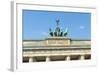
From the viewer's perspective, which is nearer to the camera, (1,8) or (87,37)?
(1,8)

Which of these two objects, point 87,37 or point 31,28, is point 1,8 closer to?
point 31,28

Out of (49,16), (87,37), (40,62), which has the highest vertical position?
(49,16)

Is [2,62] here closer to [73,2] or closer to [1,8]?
[1,8]

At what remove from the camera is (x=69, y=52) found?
1775 mm

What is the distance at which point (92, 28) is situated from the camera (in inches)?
73.6

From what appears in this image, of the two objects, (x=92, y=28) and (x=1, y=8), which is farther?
(x=92, y=28)

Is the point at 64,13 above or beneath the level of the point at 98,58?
above

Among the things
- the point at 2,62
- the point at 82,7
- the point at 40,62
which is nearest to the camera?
the point at 2,62

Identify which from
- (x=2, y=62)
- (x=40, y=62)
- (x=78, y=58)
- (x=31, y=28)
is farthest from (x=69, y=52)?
(x=2, y=62)

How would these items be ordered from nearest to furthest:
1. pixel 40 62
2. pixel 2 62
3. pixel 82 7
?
1. pixel 2 62
2. pixel 40 62
3. pixel 82 7

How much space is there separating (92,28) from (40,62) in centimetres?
54

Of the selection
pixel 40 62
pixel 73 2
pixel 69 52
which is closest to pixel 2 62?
pixel 40 62

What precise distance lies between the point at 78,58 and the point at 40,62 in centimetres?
33

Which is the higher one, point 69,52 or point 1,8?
point 1,8
